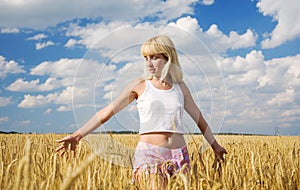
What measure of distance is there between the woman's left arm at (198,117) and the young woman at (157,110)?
0.06 ft

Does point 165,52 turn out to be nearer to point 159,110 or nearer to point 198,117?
point 159,110

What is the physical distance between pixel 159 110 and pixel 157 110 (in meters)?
0.02

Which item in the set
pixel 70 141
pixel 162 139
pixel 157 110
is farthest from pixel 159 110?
pixel 70 141

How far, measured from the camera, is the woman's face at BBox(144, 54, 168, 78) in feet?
8.89

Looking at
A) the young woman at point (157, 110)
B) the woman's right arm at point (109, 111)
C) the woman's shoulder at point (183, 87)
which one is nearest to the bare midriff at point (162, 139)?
the young woman at point (157, 110)

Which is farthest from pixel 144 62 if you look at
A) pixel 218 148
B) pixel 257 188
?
pixel 257 188

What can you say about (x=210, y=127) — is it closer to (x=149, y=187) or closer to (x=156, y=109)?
(x=156, y=109)

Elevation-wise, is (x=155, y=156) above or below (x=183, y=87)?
below

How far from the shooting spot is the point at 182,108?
110 inches

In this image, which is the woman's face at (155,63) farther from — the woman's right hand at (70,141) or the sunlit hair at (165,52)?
the woman's right hand at (70,141)

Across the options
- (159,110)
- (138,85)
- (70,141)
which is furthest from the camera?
(138,85)

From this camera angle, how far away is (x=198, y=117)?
2.95 m

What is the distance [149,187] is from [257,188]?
0.80 meters

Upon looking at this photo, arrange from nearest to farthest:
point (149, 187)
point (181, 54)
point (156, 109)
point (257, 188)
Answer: point (149, 187)
point (257, 188)
point (156, 109)
point (181, 54)
